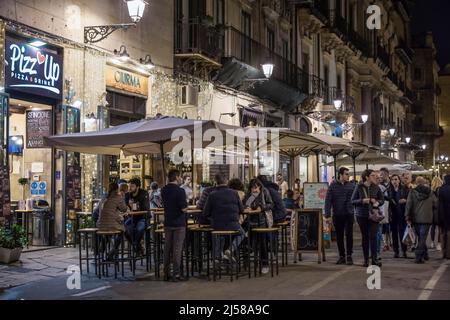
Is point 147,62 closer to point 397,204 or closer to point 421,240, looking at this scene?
point 397,204

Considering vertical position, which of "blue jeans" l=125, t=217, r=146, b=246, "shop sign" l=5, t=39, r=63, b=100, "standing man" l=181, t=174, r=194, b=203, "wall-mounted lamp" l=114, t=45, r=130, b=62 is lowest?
"blue jeans" l=125, t=217, r=146, b=246

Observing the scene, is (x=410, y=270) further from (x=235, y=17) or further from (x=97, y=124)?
(x=235, y=17)

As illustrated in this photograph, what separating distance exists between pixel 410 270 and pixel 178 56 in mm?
9946

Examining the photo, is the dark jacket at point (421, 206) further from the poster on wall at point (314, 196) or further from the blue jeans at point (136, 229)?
the blue jeans at point (136, 229)

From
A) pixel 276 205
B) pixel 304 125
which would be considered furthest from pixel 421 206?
pixel 304 125

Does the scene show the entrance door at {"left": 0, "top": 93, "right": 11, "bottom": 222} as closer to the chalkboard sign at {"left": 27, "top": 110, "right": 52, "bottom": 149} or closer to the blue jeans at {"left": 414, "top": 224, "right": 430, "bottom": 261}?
the chalkboard sign at {"left": 27, "top": 110, "right": 52, "bottom": 149}

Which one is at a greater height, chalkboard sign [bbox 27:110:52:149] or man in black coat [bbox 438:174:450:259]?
chalkboard sign [bbox 27:110:52:149]

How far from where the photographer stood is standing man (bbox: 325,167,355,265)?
42.3 feet

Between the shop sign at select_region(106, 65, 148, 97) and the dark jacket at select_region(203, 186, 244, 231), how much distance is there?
21.2 ft

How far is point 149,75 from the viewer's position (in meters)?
18.2

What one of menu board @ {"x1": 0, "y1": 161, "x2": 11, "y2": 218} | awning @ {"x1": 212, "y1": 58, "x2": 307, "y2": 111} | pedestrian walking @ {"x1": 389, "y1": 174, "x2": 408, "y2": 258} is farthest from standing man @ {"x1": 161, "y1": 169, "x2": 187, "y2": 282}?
awning @ {"x1": 212, "y1": 58, "x2": 307, "y2": 111}

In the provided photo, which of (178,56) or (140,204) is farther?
(178,56)

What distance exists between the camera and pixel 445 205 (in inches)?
534

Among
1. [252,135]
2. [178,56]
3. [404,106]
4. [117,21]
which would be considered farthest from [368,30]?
[252,135]
